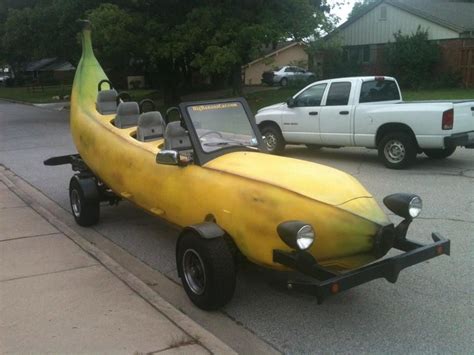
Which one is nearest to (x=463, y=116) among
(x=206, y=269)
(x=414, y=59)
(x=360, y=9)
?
(x=206, y=269)

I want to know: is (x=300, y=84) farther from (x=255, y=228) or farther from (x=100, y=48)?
(x=255, y=228)

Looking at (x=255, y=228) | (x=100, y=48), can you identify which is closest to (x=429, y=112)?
(x=255, y=228)

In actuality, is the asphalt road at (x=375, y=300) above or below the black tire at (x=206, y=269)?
below

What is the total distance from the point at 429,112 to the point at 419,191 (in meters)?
2.07

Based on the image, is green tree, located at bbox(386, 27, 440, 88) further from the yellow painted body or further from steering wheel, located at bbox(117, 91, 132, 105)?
the yellow painted body

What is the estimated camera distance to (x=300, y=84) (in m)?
31.4

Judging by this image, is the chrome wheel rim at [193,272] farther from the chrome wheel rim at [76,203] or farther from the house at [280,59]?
the house at [280,59]

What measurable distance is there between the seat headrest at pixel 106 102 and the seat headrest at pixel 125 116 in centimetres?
58

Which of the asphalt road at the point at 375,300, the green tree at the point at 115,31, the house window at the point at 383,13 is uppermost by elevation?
the house window at the point at 383,13

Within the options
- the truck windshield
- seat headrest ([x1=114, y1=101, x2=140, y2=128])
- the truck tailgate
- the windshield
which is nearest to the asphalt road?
the windshield

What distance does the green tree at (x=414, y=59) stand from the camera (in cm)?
3022

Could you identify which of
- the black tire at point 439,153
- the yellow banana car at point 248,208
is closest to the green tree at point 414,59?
the black tire at point 439,153

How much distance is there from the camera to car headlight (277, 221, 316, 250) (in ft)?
12.1

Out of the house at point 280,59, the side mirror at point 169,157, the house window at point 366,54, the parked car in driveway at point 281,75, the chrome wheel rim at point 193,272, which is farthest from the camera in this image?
the house at point 280,59
